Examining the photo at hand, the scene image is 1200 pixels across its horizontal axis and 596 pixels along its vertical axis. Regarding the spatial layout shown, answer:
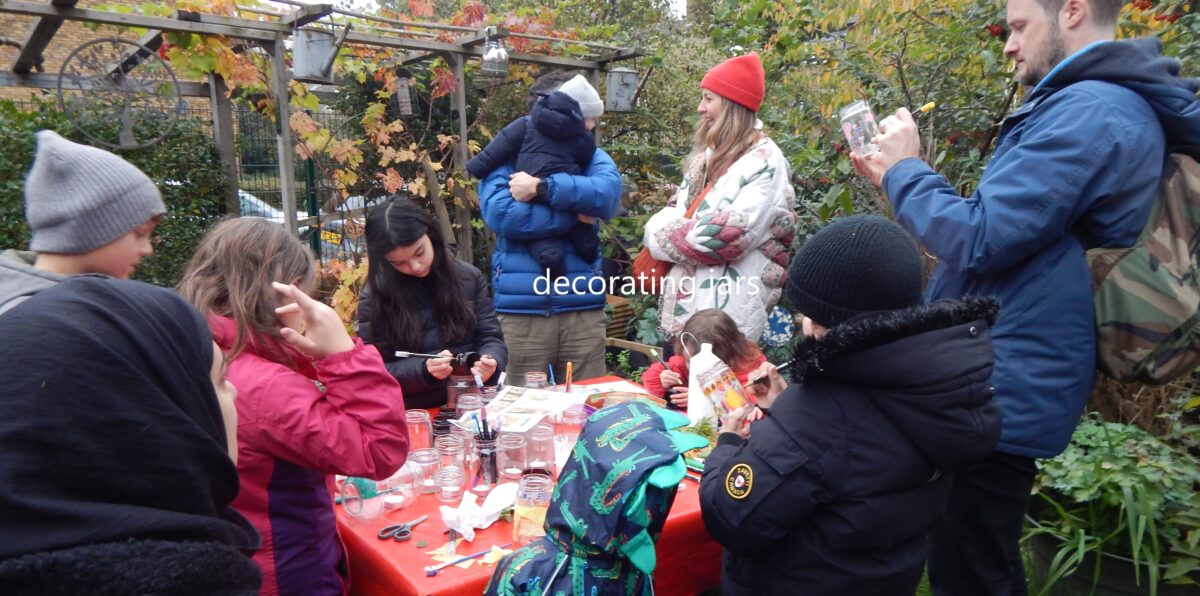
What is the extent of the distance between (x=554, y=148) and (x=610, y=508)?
250 centimetres

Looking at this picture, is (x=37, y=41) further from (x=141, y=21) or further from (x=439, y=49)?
(x=439, y=49)

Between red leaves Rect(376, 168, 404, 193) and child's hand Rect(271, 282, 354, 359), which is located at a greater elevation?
child's hand Rect(271, 282, 354, 359)

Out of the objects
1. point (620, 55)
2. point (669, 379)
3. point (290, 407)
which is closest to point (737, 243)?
point (669, 379)

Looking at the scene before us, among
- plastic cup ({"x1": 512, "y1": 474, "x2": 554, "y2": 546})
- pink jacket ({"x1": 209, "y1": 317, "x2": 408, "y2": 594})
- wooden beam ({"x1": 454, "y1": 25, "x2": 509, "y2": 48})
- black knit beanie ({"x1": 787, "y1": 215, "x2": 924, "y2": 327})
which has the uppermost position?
wooden beam ({"x1": 454, "y1": 25, "x2": 509, "y2": 48})

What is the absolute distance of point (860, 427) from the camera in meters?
1.42

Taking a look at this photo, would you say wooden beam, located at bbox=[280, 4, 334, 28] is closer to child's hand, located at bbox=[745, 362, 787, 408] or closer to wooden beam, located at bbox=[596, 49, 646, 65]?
wooden beam, located at bbox=[596, 49, 646, 65]

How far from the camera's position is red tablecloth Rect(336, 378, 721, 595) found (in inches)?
61.9

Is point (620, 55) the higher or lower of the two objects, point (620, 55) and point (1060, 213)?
the higher

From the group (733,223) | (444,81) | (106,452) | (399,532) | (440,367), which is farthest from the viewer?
(444,81)

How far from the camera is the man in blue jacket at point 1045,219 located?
61.3 inches

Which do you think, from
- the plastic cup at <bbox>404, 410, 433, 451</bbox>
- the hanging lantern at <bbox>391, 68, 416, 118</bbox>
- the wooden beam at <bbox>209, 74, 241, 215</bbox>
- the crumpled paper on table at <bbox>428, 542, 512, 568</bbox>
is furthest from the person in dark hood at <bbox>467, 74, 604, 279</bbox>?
the hanging lantern at <bbox>391, 68, 416, 118</bbox>

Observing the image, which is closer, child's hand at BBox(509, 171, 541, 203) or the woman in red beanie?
the woman in red beanie

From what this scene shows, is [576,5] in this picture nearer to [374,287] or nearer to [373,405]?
[374,287]

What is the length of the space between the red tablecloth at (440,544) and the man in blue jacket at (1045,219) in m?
0.61
